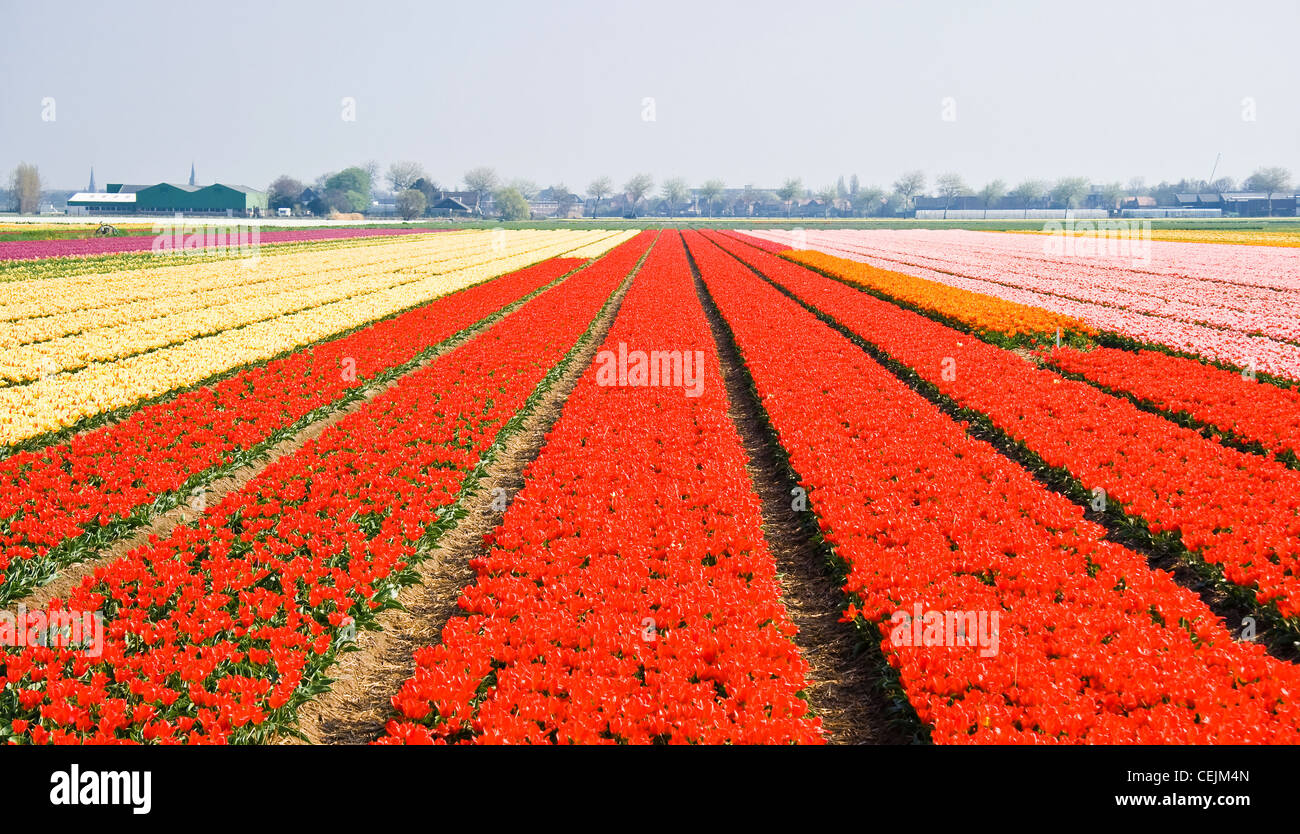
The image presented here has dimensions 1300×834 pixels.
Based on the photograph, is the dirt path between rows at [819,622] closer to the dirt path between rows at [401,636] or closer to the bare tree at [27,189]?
the dirt path between rows at [401,636]

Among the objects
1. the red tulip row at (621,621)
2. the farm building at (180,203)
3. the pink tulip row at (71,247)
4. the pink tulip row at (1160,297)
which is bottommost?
the red tulip row at (621,621)

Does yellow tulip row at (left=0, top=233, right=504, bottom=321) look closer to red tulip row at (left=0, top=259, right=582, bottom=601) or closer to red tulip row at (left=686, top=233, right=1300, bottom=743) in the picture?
red tulip row at (left=0, top=259, right=582, bottom=601)

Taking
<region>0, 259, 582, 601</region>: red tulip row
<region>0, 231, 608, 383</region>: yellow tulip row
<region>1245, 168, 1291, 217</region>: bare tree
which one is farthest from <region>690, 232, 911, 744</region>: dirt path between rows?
<region>1245, 168, 1291, 217</region>: bare tree

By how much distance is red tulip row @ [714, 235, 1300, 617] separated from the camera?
275 inches

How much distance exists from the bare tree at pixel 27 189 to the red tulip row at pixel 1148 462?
170 meters

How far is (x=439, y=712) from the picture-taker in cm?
505

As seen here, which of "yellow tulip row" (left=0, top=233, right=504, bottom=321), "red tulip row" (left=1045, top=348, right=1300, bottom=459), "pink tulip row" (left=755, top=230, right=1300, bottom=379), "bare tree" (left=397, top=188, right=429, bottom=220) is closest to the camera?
"red tulip row" (left=1045, top=348, right=1300, bottom=459)

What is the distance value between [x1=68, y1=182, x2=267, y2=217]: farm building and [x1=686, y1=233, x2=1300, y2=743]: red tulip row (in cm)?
14840

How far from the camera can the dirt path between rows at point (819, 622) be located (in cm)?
556

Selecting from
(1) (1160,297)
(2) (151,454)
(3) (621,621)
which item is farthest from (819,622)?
(1) (1160,297)

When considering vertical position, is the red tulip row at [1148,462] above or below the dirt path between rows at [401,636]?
above

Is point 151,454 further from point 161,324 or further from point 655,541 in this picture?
point 161,324

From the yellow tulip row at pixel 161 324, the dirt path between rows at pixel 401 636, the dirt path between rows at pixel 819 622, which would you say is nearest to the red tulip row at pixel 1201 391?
the dirt path between rows at pixel 819 622
